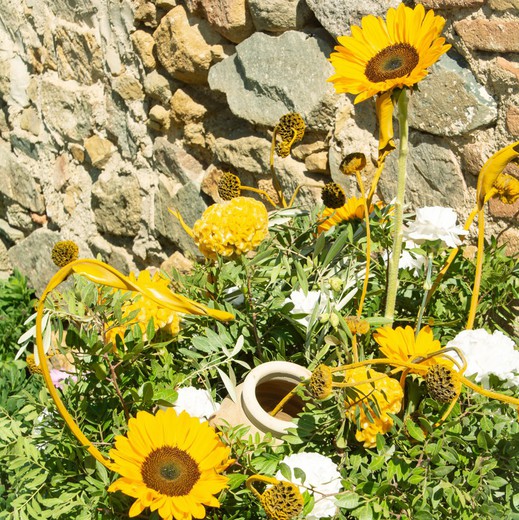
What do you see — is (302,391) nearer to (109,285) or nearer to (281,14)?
(109,285)

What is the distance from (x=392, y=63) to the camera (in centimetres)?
107

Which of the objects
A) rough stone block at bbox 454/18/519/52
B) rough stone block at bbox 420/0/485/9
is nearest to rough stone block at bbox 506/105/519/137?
rough stone block at bbox 454/18/519/52

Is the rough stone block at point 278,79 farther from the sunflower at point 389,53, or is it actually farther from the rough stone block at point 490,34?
the sunflower at point 389,53

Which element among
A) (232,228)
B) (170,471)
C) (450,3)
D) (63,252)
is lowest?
(170,471)

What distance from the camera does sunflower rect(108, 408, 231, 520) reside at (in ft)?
3.16

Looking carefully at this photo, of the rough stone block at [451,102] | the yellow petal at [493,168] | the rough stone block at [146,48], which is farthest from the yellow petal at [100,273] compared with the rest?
the rough stone block at [146,48]

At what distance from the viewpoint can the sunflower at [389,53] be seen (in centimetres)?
104

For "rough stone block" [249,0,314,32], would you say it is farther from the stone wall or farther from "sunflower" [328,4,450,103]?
"sunflower" [328,4,450,103]

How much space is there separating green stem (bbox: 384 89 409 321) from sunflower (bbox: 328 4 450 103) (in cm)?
4

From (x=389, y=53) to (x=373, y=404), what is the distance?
515mm

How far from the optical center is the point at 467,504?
3.30 ft

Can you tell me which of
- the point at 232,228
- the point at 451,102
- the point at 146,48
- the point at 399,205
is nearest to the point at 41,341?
the point at 232,228

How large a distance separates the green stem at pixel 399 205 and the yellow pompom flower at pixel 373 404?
0.57ft

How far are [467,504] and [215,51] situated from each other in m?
1.39
